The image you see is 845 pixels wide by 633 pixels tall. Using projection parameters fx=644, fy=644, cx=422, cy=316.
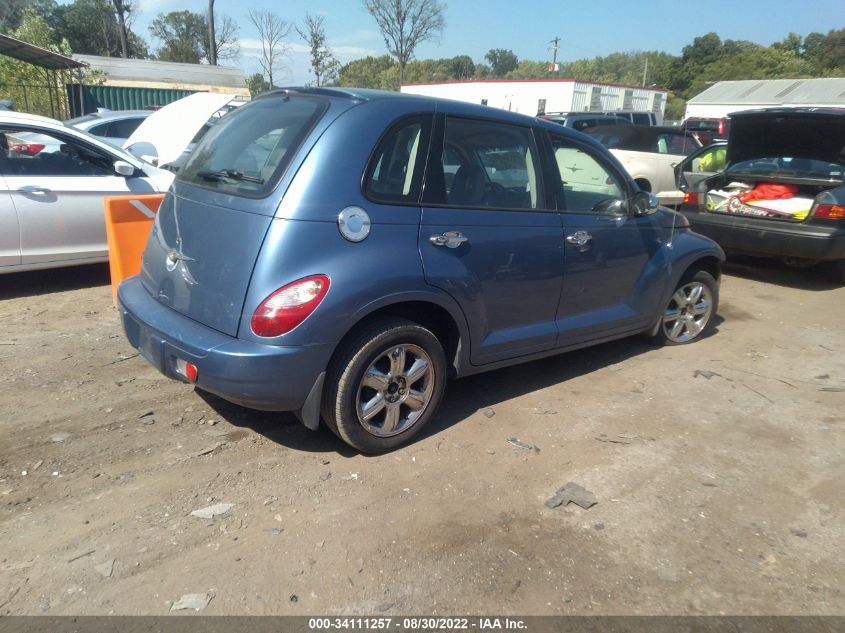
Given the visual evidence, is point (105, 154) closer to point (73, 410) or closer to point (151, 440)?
point (73, 410)

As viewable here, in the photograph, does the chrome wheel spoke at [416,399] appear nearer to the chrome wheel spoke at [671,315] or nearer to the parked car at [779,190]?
the chrome wheel spoke at [671,315]

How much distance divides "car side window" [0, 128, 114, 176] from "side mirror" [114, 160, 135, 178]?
22cm

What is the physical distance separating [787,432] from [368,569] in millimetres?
2917

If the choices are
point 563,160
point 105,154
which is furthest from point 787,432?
point 105,154

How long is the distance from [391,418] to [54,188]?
14.3 feet

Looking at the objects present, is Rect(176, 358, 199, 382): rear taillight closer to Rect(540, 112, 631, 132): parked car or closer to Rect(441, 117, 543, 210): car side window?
Rect(441, 117, 543, 210): car side window

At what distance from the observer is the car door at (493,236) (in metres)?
3.51

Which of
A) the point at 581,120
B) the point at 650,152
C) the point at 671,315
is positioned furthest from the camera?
the point at 581,120

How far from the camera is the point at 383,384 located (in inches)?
134

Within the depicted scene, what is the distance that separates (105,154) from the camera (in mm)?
6348

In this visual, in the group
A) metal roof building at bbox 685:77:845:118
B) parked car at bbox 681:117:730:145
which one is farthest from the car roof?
metal roof building at bbox 685:77:845:118

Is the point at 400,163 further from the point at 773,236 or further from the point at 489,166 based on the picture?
the point at 773,236

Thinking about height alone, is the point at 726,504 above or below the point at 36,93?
below

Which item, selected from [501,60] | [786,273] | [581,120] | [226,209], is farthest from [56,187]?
[501,60]
